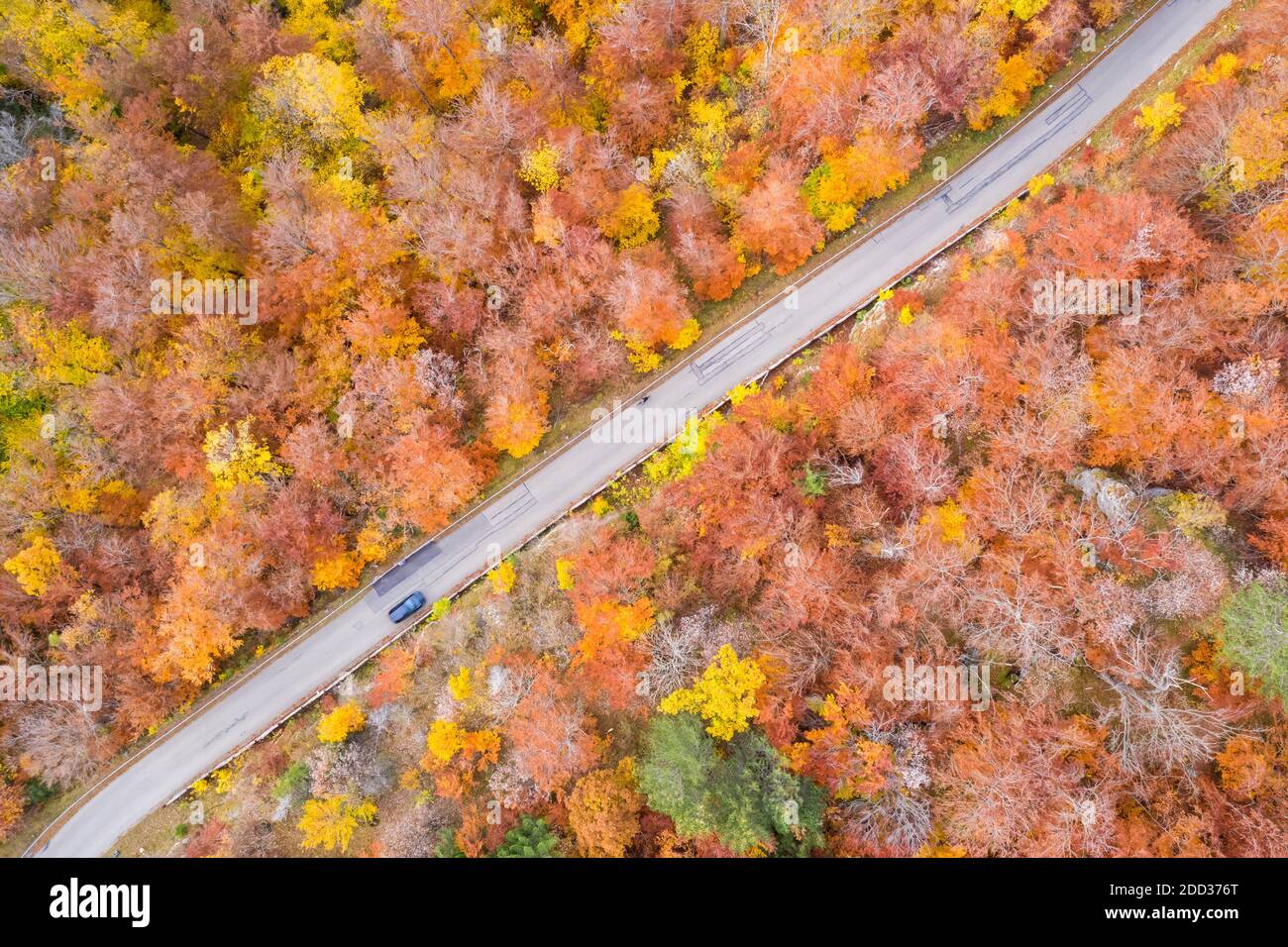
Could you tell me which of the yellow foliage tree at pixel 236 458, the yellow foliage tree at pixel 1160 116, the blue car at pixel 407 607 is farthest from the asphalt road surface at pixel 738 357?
the yellow foliage tree at pixel 236 458

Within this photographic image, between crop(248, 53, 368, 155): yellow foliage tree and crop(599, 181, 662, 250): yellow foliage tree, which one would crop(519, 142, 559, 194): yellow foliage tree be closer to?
crop(599, 181, 662, 250): yellow foliage tree

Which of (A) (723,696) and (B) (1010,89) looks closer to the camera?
(A) (723,696)

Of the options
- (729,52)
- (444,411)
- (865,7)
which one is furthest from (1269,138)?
(444,411)

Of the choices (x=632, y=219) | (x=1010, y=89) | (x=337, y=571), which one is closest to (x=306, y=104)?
(x=632, y=219)

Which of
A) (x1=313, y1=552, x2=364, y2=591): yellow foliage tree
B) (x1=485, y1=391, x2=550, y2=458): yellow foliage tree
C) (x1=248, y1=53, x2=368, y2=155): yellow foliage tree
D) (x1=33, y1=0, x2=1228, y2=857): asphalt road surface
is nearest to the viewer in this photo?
(x1=485, y1=391, x2=550, y2=458): yellow foliage tree

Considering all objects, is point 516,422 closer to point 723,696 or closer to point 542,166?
point 542,166

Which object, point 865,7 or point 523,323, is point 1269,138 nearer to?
point 865,7

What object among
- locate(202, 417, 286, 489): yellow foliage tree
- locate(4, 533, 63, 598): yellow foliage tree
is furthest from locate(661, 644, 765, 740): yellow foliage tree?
locate(4, 533, 63, 598): yellow foliage tree
